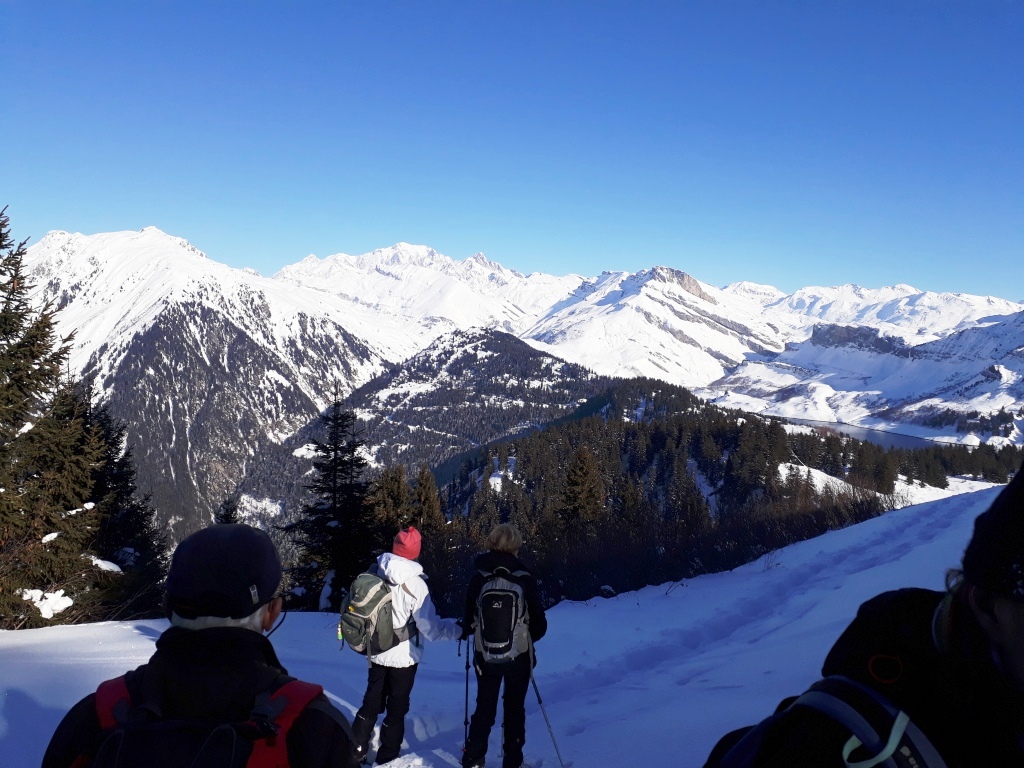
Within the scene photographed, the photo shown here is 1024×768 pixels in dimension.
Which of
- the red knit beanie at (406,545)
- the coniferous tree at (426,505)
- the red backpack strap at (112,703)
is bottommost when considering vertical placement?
the coniferous tree at (426,505)

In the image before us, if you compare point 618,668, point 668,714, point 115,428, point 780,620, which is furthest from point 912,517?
point 115,428

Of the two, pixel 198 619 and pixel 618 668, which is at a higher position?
pixel 198 619

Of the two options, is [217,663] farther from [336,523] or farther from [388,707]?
[336,523]

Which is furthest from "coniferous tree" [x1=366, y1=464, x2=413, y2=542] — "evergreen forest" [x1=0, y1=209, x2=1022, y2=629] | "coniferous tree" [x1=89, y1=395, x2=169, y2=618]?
"coniferous tree" [x1=89, y1=395, x2=169, y2=618]

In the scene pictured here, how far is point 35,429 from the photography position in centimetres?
1143

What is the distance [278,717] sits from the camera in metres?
1.88

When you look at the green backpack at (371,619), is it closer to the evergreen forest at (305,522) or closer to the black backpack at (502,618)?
the black backpack at (502,618)

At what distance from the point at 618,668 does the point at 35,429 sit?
11.7 meters

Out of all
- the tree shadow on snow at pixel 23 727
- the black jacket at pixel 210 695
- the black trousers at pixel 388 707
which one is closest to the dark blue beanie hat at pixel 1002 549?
the black jacket at pixel 210 695

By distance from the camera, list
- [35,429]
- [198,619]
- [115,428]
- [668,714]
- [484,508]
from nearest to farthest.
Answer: [198,619] → [668,714] → [35,429] → [115,428] → [484,508]

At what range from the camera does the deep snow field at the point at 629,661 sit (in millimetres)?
5418

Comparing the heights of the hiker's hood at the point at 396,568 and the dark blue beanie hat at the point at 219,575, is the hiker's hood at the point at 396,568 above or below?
below

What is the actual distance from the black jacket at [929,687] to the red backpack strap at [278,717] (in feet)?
4.48

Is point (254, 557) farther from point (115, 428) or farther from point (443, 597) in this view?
point (115, 428)
